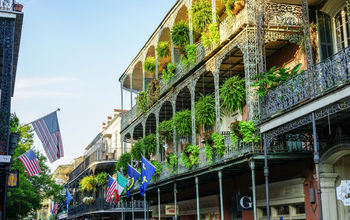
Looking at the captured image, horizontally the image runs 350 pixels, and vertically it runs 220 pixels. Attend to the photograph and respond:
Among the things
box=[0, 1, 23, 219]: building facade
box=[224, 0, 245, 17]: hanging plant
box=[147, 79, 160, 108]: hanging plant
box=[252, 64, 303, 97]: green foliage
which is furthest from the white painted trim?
box=[147, 79, 160, 108]: hanging plant

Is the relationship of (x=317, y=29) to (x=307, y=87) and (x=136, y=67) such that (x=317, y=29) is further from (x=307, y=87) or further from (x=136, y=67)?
(x=136, y=67)

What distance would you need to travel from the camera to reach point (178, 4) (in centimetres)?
2114

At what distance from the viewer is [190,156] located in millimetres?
18250

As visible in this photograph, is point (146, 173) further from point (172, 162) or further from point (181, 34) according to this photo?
point (181, 34)

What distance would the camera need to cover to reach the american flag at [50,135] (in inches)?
700

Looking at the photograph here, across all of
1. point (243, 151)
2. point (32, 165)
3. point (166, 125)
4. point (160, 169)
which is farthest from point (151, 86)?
point (243, 151)

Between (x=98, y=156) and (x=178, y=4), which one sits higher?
(x=178, y=4)

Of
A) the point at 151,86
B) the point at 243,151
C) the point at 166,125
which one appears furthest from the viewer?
the point at 151,86

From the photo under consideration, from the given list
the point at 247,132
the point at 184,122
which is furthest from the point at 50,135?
the point at 247,132

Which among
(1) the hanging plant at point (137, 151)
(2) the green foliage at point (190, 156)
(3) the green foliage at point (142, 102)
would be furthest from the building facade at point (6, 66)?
(3) the green foliage at point (142, 102)

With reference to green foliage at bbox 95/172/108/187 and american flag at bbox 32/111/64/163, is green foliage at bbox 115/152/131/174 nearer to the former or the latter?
american flag at bbox 32/111/64/163

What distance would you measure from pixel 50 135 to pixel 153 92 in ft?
24.6

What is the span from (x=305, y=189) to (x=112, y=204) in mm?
24101

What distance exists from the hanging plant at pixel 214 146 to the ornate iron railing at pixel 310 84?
2731 millimetres
